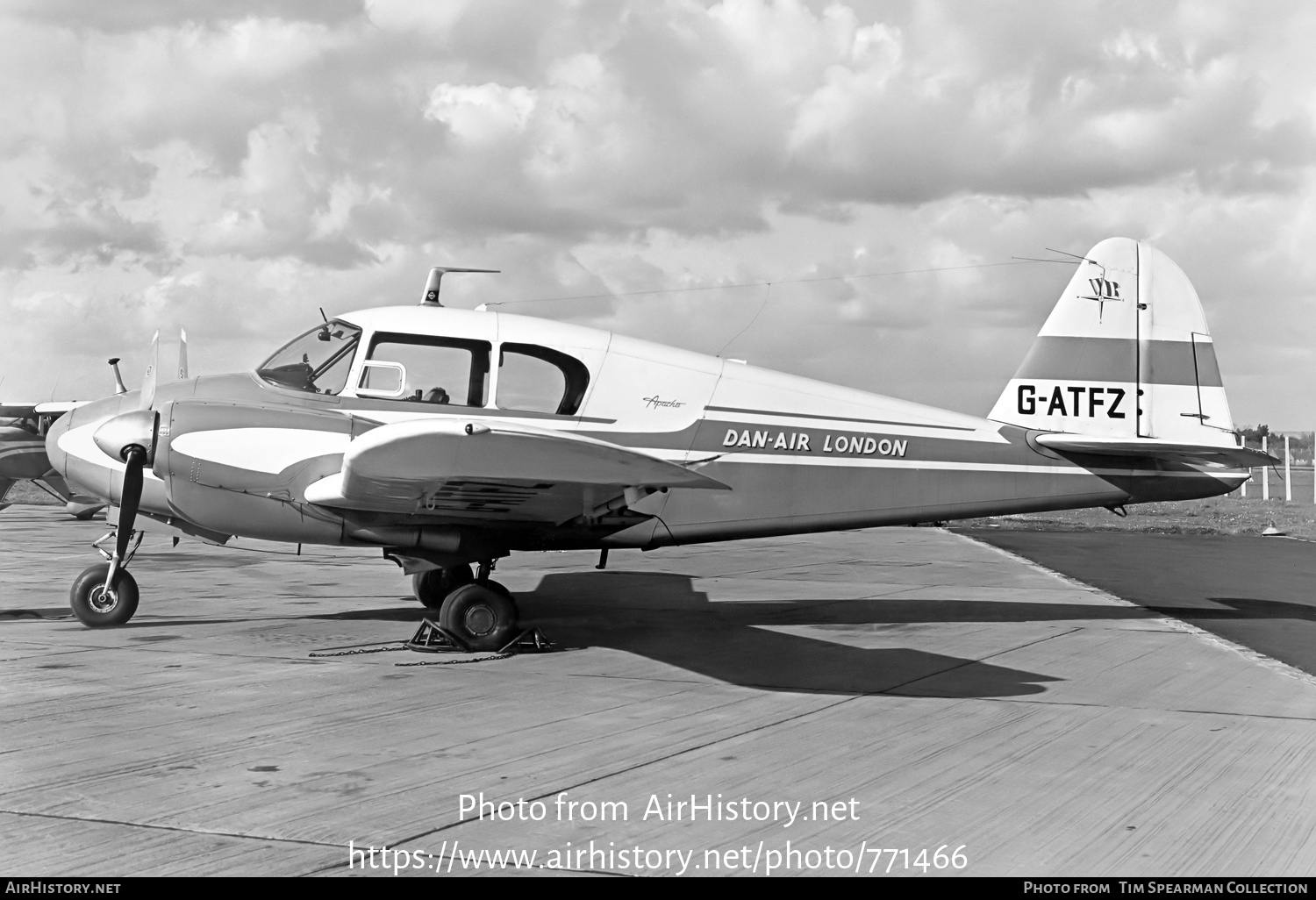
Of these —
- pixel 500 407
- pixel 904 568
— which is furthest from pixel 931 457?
pixel 904 568

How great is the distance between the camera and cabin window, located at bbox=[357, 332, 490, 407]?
30.6 feet

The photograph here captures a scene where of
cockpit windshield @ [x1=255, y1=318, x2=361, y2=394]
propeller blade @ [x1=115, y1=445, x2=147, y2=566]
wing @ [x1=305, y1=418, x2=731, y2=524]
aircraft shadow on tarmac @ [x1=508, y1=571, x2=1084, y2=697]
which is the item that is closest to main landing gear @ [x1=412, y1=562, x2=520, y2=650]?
aircraft shadow on tarmac @ [x1=508, y1=571, x2=1084, y2=697]

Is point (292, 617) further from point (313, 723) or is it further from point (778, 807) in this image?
point (778, 807)

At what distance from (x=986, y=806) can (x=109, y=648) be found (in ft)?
22.8

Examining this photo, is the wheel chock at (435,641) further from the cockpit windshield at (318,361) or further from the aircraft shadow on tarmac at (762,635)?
the cockpit windshield at (318,361)

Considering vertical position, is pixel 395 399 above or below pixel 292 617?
above

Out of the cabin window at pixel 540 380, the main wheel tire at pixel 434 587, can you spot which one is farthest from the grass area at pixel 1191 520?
the cabin window at pixel 540 380

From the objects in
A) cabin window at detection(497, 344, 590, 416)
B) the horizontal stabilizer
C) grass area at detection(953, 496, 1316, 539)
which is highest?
cabin window at detection(497, 344, 590, 416)

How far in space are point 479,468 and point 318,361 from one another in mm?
3013

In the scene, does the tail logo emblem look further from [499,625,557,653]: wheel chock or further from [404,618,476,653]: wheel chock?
[404,618,476,653]: wheel chock

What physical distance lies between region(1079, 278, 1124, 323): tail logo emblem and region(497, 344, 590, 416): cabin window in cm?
556

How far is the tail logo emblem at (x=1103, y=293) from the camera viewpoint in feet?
37.8

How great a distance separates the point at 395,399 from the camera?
928cm

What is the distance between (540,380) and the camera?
9.59 m
